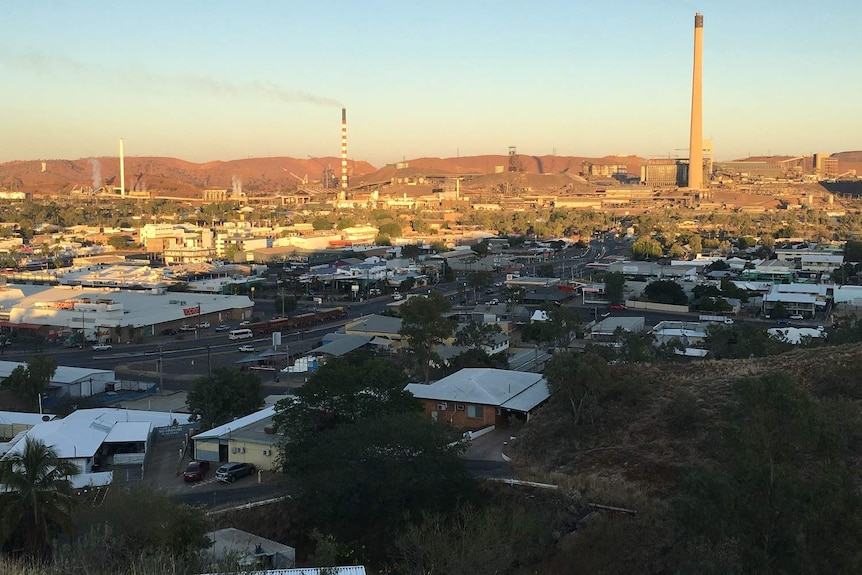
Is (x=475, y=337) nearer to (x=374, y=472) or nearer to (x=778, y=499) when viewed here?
(x=374, y=472)

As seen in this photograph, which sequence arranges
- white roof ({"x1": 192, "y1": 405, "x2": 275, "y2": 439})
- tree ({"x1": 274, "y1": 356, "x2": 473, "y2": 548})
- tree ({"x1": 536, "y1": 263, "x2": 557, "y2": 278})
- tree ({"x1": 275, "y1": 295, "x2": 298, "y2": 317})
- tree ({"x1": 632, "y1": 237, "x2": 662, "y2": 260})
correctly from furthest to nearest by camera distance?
tree ({"x1": 632, "y1": 237, "x2": 662, "y2": 260}), tree ({"x1": 536, "y1": 263, "x2": 557, "y2": 278}), tree ({"x1": 275, "y1": 295, "x2": 298, "y2": 317}), white roof ({"x1": 192, "y1": 405, "x2": 275, "y2": 439}), tree ({"x1": 274, "y1": 356, "x2": 473, "y2": 548})

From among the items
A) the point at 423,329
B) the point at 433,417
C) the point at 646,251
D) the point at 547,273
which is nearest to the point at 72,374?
the point at 423,329

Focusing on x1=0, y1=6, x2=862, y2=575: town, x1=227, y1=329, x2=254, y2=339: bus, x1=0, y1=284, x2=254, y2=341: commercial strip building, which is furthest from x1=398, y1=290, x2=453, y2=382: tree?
x1=0, y1=284, x2=254, y2=341: commercial strip building

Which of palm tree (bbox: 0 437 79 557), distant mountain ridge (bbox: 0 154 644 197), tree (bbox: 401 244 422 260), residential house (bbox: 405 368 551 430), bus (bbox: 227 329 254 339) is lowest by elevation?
bus (bbox: 227 329 254 339)

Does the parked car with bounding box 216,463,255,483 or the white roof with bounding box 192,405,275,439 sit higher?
the white roof with bounding box 192,405,275,439

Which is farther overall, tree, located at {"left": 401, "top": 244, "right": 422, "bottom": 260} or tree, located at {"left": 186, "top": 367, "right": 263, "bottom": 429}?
tree, located at {"left": 401, "top": 244, "right": 422, "bottom": 260}

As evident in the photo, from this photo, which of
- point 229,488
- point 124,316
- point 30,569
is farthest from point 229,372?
point 124,316

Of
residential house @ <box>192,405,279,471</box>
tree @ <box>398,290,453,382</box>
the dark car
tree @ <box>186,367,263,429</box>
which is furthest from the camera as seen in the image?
tree @ <box>398,290,453,382</box>

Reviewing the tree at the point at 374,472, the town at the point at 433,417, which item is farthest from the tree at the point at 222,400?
the tree at the point at 374,472

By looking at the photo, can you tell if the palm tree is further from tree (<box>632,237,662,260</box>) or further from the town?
tree (<box>632,237,662,260</box>)
